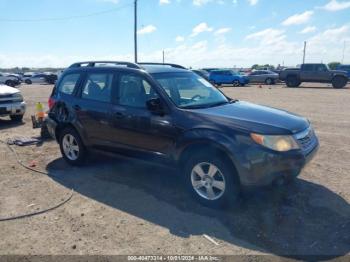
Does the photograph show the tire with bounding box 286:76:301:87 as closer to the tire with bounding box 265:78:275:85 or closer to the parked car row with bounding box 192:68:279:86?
the parked car row with bounding box 192:68:279:86

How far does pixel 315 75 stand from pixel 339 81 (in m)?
1.85

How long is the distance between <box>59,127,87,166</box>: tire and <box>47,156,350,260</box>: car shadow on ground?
424mm

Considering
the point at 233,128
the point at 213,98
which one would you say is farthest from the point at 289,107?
the point at 233,128

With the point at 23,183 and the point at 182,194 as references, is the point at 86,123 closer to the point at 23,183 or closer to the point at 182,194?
the point at 23,183

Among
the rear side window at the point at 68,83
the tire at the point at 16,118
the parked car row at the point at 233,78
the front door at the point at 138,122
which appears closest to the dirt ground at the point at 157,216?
the front door at the point at 138,122

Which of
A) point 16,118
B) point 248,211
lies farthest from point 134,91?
point 16,118

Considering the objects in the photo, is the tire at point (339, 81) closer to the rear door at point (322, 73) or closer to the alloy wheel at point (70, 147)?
the rear door at point (322, 73)

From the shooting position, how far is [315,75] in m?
28.8

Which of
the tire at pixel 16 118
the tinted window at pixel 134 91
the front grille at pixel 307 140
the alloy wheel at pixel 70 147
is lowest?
the tire at pixel 16 118

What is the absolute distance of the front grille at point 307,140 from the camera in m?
4.43

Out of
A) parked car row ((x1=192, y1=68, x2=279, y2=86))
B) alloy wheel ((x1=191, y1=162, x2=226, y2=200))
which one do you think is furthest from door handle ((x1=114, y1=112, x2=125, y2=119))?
parked car row ((x1=192, y1=68, x2=279, y2=86))

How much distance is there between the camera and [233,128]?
14.0ft

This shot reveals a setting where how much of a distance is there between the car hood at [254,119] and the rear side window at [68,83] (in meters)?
2.63

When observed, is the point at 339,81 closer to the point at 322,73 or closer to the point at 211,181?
the point at 322,73
